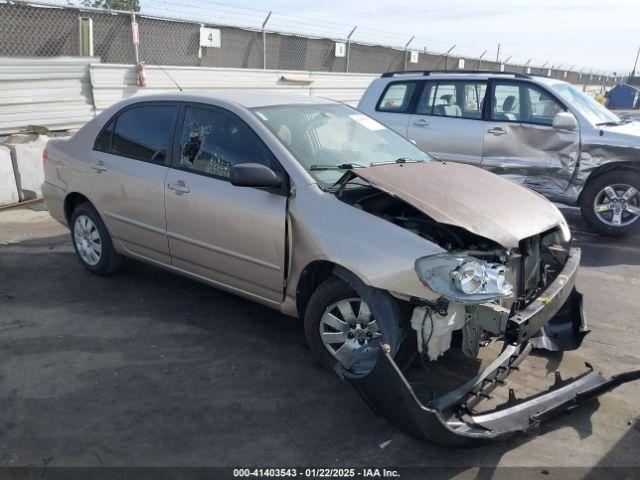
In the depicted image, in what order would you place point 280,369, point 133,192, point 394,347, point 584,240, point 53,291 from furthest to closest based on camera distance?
point 584,240
point 53,291
point 133,192
point 280,369
point 394,347

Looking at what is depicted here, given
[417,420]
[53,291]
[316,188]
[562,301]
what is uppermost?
[316,188]

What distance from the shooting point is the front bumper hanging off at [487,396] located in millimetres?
2701

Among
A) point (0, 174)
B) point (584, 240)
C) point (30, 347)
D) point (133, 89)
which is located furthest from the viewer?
point (133, 89)

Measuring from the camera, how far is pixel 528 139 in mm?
7027

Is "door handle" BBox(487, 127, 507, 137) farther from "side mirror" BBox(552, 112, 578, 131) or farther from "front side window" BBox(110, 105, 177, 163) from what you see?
"front side window" BBox(110, 105, 177, 163)

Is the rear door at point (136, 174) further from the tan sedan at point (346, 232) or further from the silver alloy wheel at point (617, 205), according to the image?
the silver alloy wheel at point (617, 205)

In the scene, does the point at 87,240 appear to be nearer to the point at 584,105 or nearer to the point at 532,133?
the point at 532,133

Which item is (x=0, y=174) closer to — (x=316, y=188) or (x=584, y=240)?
(x=316, y=188)

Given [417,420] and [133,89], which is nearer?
[417,420]

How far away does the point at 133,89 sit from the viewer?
10961 millimetres

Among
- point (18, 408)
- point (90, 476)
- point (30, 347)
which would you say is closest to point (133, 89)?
point (30, 347)

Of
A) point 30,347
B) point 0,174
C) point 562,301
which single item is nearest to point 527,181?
point 562,301

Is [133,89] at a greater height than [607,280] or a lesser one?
greater

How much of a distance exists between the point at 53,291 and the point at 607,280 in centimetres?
506
